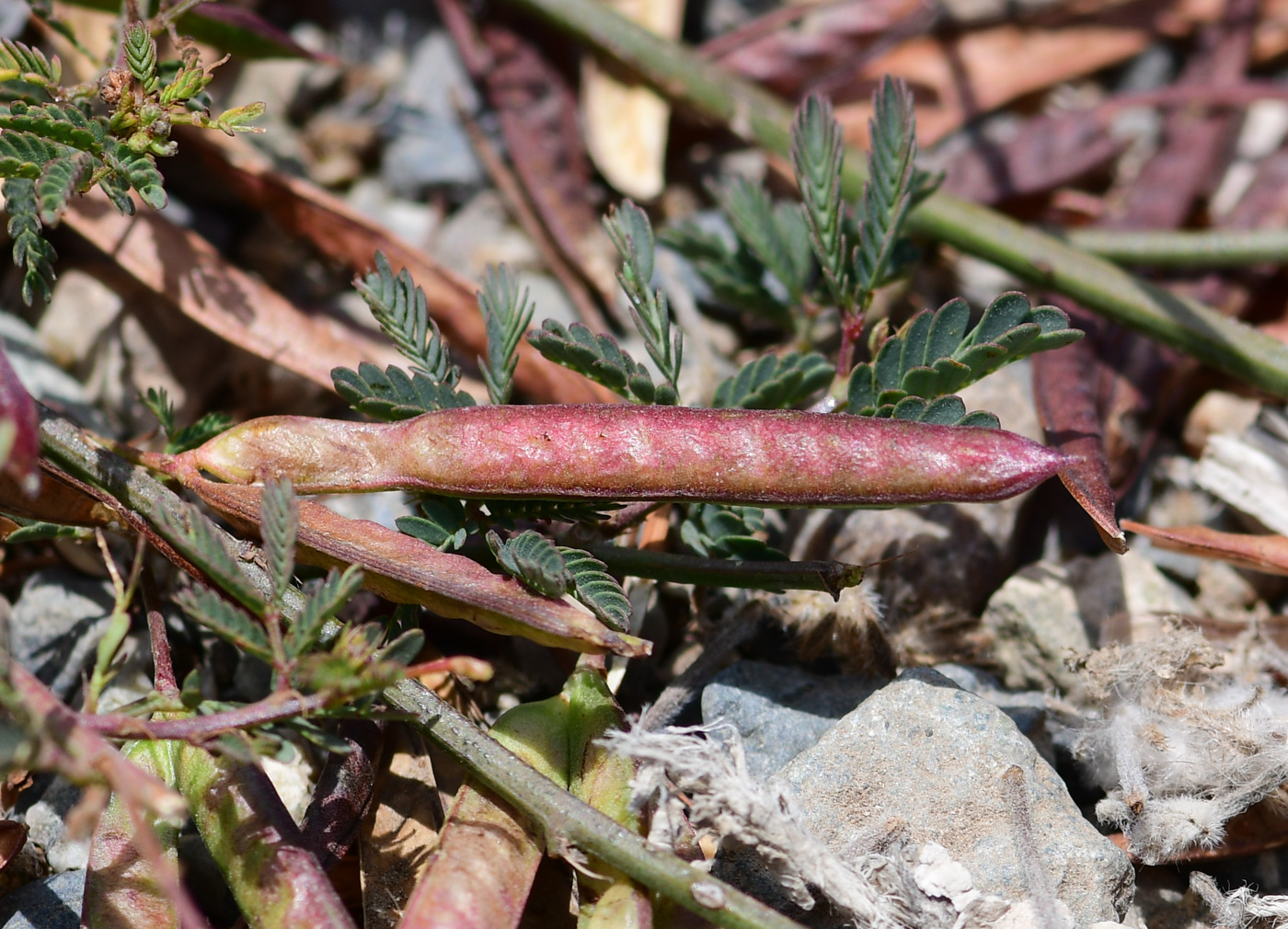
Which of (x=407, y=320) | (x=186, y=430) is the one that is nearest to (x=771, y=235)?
(x=407, y=320)

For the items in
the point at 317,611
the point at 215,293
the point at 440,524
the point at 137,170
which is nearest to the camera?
the point at 317,611

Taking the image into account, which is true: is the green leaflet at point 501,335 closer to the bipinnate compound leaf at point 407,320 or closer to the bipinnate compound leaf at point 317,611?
the bipinnate compound leaf at point 407,320

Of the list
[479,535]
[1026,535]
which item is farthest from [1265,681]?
[479,535]

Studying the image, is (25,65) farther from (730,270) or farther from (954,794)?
(954,794)

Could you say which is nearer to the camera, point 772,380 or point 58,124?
point 58,124

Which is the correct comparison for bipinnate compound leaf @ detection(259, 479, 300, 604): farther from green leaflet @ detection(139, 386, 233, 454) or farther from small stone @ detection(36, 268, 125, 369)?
small stone @ detection(36, 268, 125, 369)


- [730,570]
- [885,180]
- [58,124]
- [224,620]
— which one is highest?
[58,124]
